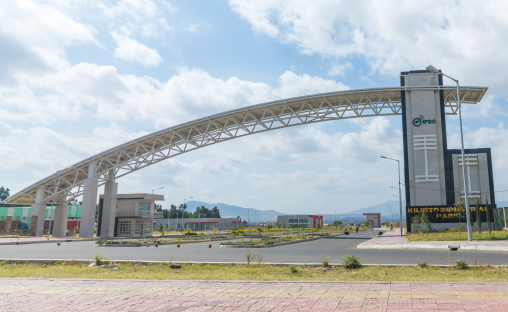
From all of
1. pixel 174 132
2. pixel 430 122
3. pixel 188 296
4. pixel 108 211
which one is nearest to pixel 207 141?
pixel 174 132

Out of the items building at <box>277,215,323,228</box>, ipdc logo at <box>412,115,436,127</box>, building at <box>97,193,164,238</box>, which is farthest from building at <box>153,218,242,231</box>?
ipdc logo at <box>412,115,436,127</box>

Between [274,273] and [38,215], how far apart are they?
2113 inches

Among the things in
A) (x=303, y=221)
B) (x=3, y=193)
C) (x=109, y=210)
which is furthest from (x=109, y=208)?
(x=3, y=193)

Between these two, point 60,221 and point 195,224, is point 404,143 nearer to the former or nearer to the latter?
point 60,221

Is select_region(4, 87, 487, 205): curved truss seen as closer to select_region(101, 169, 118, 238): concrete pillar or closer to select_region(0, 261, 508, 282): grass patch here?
select_region(101, 169, 118, 238): concrete pillar

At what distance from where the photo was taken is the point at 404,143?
48.1 m

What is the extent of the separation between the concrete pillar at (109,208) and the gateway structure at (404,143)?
0.44ft

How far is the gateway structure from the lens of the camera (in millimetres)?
46031

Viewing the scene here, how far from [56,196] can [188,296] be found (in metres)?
55.3

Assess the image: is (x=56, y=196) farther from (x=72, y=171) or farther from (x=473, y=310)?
(x=473, y=310)

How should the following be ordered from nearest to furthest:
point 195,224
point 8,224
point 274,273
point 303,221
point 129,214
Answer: point 274,273, point 129,214, point 8,224, point 195,224, point 303,221

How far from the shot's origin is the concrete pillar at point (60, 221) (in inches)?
2303

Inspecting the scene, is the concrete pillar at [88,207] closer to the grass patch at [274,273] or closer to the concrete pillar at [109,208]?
the concrete pillar at [109,208]

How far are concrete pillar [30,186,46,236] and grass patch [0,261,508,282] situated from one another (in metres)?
46.7
